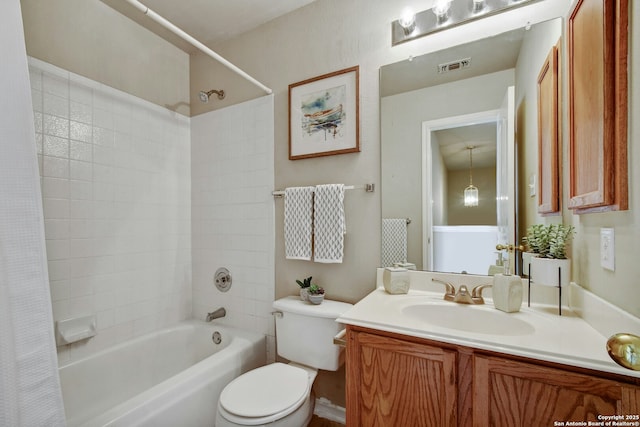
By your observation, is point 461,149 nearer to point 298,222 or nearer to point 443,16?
point 443,16

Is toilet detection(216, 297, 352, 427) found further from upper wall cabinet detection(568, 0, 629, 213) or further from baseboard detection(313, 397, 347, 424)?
upper wall cabinet detection(568, 0, 629, 213)

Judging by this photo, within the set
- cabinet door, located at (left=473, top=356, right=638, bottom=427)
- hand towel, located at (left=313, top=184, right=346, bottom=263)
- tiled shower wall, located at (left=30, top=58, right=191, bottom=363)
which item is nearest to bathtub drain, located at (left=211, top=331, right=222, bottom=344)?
tiled shower wall, located at (left=30, top=58, right=191, bottom=363)

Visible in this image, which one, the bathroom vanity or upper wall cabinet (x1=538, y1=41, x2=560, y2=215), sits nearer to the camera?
the bathroom vanity

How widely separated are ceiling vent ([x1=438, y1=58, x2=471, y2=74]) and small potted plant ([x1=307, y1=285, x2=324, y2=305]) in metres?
1.30

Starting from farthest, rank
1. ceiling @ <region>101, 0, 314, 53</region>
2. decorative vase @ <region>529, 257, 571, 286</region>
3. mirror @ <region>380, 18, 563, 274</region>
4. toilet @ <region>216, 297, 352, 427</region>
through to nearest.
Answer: ceiling @ <region>101, 0, 314, 53</region>
mirror @ <region>380, 18, 563, 274</region>
toilet @ <region>216, 297, 352, 427</region>
decorative vase @ <region>529, 257, 571, 286</region>

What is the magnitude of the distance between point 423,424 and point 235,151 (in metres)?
1.86

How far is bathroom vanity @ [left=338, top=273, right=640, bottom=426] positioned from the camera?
0.76m

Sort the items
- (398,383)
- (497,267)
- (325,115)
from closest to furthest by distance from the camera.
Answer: (398,383) → (497,267) → (325,115)

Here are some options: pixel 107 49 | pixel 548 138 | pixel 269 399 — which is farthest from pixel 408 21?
pixel 269 399

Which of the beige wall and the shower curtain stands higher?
the beige wall

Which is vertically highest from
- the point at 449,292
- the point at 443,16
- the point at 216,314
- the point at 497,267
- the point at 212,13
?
the point at 212,13

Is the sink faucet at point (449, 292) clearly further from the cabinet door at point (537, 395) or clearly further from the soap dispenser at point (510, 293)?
the cabinet door at point (537, 395)

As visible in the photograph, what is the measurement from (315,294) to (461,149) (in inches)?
41.9

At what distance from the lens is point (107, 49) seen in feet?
5.87
